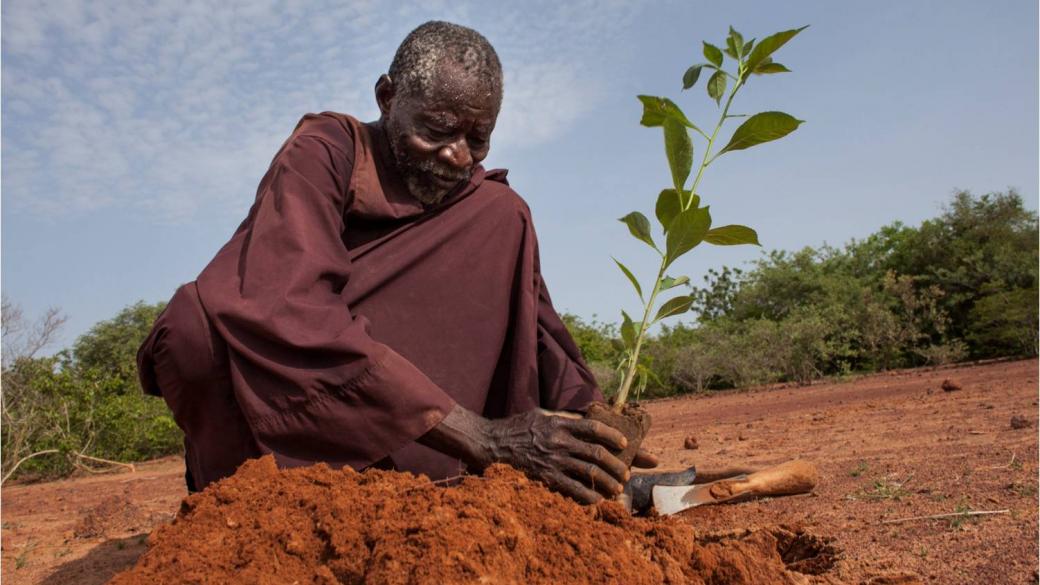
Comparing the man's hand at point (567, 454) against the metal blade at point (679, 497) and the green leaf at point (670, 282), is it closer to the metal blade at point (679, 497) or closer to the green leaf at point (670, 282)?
the green leaf at point (670, 282)

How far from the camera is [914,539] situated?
2.45 m

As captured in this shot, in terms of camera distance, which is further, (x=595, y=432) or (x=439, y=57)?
(x=439, y=57)

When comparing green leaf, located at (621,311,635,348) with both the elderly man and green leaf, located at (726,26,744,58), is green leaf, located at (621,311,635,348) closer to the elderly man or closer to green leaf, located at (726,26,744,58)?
the elderly man

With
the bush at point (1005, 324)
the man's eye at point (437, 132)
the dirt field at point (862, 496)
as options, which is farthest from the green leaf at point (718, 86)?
the bush at point (1005, 324)

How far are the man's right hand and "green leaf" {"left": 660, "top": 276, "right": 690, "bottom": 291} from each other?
0.51 meters

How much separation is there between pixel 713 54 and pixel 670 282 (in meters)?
0.68

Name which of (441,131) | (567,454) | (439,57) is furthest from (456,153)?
(567,454)

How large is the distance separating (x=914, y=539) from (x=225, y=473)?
2.11 metres

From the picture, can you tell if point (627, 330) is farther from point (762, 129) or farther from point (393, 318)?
point (393, 318)

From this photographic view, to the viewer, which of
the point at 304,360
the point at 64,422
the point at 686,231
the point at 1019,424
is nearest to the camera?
the point at 304,360

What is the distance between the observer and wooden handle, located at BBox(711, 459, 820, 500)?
9.63 feet

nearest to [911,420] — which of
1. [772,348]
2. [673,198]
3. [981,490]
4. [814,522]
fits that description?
[981,490]

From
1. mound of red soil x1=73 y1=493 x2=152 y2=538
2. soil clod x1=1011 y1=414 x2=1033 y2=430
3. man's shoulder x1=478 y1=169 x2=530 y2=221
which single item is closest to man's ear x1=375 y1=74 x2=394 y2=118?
man's shoulder x1=478 y1=169 x2=530 y2=221

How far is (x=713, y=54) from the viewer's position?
2252mm
